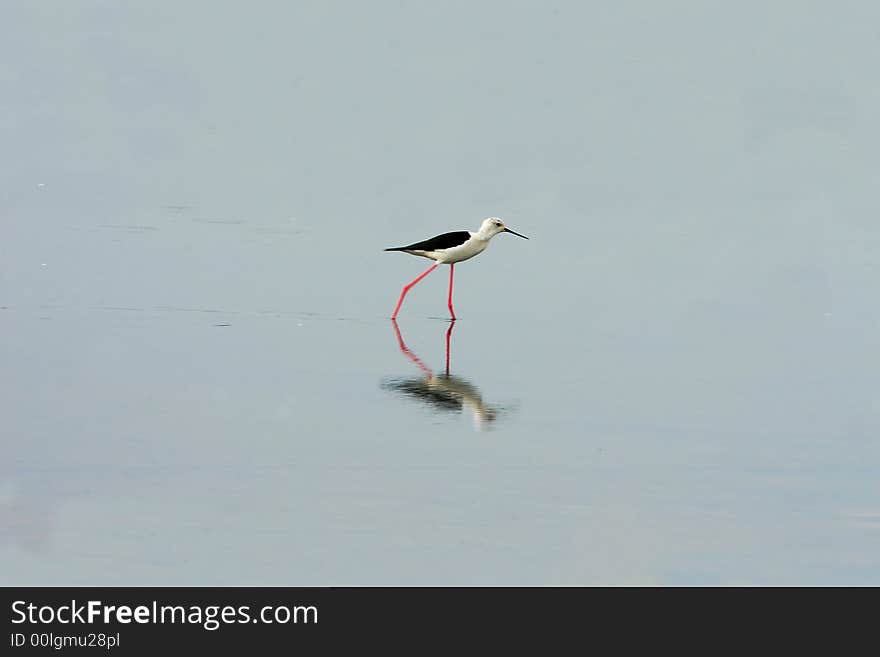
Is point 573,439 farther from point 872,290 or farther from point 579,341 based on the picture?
point 872,290

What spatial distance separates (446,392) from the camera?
38.4ft

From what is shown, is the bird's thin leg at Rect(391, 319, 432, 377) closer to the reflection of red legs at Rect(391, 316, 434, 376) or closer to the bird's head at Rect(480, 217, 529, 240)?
the reflection of red legs at Rect(391, 316, 434, 376)

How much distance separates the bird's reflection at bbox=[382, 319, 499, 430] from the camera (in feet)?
36.1

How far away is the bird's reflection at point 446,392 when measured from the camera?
11.0 meters

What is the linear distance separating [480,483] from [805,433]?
2884 mm

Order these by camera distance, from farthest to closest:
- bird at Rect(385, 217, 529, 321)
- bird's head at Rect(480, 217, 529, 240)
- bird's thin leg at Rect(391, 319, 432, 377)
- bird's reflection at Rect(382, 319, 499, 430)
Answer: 1. bird's head at Rect(480, 217, 529, 240)
2. bird at Rect(385, 217, 529, 321)
3. bird's thin leg at Rect(391, 319, 432, 377)
4. bird's reflection at Rect(382, 319, 499, 430)

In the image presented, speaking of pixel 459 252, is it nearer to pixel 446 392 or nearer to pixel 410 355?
pixel 410 355

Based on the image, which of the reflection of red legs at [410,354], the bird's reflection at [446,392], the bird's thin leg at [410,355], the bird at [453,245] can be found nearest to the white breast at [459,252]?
the bird at [453,245]
